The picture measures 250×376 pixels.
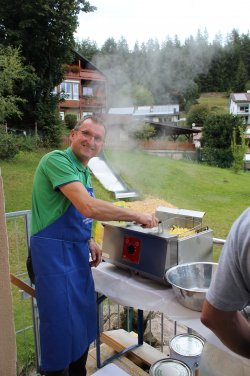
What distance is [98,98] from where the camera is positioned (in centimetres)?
938

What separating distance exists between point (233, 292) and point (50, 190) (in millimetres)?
866

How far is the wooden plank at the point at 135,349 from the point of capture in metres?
1.73

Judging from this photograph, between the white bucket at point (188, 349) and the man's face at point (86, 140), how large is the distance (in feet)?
3.27

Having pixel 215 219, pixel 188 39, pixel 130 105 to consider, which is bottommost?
pixel 215 219

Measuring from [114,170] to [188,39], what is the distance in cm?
581

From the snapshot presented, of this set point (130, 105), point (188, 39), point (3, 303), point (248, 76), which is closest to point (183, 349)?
point (3, 303)

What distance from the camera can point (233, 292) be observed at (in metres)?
0.63

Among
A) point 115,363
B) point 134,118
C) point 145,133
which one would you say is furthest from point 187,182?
point 115,363

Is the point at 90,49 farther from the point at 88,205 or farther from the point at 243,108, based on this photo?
the point at 88,205

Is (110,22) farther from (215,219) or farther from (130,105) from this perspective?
(215,219)

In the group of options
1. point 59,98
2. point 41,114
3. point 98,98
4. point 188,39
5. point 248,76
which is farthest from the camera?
point 59,98

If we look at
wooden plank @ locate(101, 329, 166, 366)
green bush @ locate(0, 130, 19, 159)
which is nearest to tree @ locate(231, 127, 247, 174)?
green bush @ locate(0, 130, 19, 159)

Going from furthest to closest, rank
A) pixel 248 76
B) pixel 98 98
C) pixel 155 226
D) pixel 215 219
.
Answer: pixel 98 98 → pixel 215 219 → pixel 248 76 → pixel 155 226

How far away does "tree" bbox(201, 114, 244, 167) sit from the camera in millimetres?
12914
